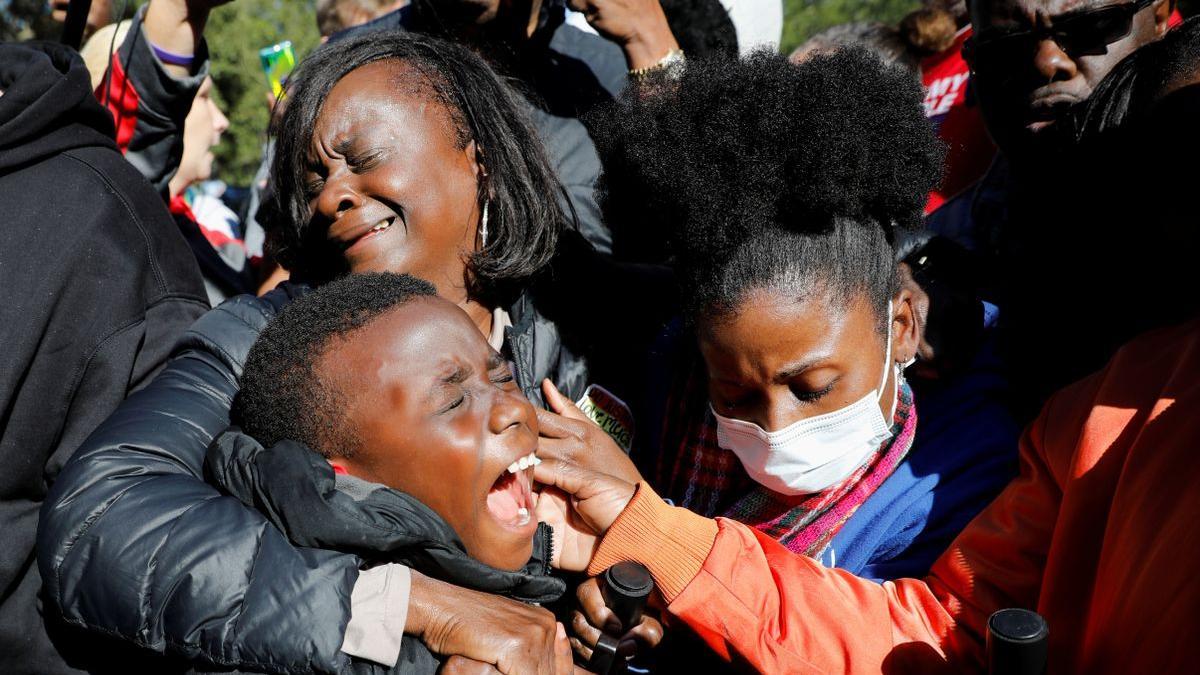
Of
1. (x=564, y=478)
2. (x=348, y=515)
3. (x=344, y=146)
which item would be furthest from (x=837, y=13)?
(x=348, y=515)

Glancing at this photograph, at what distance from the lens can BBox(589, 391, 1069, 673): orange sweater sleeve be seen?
2.21m

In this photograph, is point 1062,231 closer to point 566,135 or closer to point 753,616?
point 753,616

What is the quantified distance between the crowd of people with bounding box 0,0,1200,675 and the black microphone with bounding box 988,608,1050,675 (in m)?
0.18

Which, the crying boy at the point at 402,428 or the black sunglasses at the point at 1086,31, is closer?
the crying boy at the point at 402,428

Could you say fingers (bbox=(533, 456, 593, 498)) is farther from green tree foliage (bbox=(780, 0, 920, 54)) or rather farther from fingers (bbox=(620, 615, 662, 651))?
green tree foliage (bbox=(780, 0, 920, 54))

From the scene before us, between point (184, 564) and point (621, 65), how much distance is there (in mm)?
2598

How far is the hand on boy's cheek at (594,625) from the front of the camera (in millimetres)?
2404

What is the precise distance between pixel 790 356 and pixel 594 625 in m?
0.77

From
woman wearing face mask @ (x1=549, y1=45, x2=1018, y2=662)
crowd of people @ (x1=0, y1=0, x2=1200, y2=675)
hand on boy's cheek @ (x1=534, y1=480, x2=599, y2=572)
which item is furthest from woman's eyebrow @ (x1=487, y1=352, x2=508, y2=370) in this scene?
woman wearing face mask @ (x1=549, y1=45, x2=1018, y2=662)

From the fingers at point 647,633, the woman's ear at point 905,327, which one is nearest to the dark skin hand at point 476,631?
the fingers at point 647,633

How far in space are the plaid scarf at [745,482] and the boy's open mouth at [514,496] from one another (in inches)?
23.3

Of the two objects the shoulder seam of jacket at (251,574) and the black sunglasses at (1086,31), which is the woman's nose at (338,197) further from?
the black sunglasses at (1086,31)

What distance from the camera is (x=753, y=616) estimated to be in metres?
2.28

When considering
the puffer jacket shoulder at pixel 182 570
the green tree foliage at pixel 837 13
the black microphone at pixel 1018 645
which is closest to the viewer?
the black microphone at pixel 1018 645
